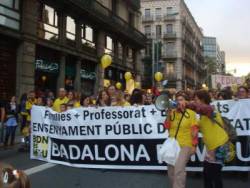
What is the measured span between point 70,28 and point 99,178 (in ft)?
66.0

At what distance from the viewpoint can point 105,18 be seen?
104ft

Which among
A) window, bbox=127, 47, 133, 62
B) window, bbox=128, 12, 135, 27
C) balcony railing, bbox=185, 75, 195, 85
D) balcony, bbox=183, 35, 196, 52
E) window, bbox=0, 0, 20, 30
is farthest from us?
balcony railing, bbox=185, 75, 195, 85

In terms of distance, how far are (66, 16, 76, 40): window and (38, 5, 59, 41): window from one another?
1.44m

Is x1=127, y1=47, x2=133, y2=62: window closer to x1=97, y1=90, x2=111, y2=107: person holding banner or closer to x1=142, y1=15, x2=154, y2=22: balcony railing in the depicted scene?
x1=97, y1=90, x2=111, y2=107: person holding banner

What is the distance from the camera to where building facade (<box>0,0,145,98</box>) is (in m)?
21.1

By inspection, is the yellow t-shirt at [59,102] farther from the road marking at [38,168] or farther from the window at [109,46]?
the window at [109,46]

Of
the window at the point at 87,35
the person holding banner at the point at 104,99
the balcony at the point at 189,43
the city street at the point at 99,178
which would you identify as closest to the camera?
the city street at the point at 99,178

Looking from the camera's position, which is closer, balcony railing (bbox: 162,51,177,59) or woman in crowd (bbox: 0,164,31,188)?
woman in crowd (bbox: 0,164,31,188)

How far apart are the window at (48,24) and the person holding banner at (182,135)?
17763mm

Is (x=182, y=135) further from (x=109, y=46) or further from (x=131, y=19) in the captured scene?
(x=131, y=19)

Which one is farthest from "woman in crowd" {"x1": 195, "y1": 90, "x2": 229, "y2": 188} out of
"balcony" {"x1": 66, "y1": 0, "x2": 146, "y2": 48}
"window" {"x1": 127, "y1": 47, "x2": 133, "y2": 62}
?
"window" {"x1": 127, "y1": 47, "x2": 133, "y2": 62}

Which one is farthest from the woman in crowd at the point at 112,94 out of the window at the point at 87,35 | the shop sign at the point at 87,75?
the window at the point at 87,35

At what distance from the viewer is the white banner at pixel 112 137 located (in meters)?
8.47

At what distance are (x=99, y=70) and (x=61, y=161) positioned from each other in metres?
22.5
